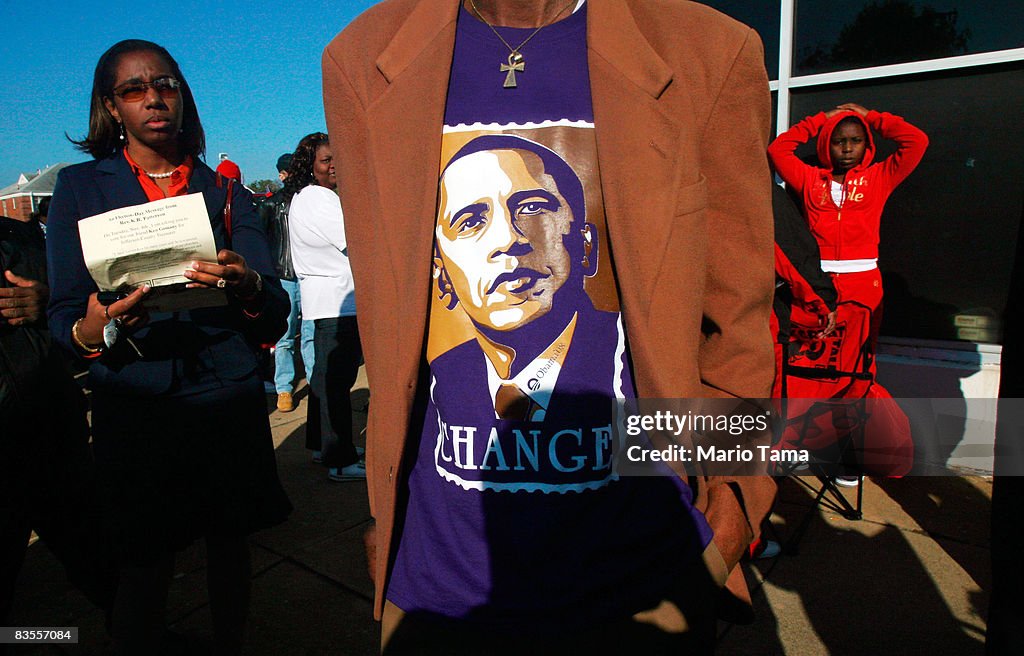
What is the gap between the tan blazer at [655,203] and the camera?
128cm

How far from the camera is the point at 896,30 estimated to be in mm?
4906

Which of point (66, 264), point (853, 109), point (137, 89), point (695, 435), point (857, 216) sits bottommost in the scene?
point (695, 435)

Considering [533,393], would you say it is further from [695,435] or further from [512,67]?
[512,67]

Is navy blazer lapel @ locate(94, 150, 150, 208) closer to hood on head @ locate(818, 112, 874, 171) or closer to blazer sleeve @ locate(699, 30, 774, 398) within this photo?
blazer sleeve @ locate(699, 30, 774, 398)

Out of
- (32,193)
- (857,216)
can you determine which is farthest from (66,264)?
(32,193)

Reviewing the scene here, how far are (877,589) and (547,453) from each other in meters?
2.65

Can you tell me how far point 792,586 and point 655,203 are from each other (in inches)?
104

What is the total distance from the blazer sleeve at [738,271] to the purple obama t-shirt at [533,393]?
10cm

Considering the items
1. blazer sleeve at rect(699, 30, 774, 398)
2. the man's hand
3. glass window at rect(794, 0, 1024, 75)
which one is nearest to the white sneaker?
the man's hand

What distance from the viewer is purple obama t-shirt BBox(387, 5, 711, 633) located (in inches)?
50.4

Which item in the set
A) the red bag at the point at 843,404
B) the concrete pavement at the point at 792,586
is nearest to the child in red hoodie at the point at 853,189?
the red bag at the point at 843,404

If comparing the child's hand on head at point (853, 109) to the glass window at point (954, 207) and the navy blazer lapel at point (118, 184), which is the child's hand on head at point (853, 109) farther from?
the navy blazer lapel at point (118, 184)

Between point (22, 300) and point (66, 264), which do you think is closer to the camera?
point (66, 264)

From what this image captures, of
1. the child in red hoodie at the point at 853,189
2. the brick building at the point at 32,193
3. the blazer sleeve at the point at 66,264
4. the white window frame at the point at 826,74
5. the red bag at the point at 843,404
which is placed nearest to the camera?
the blazer sleeve at the point at 66,264
